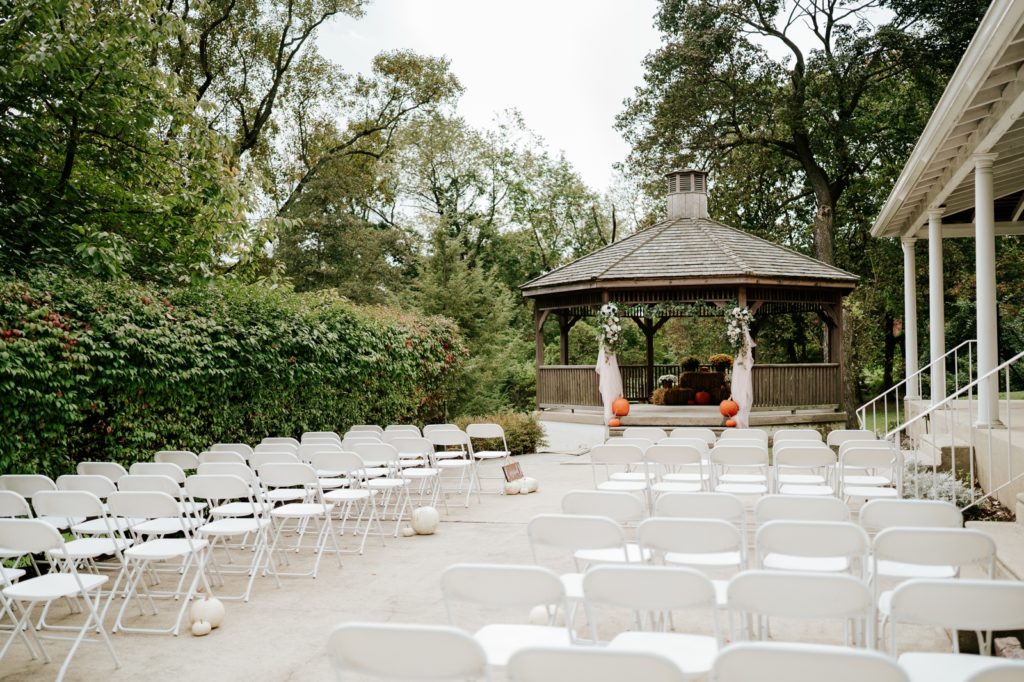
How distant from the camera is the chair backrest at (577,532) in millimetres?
3891

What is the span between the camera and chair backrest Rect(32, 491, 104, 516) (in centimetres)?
480

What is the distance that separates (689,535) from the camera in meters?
3.82

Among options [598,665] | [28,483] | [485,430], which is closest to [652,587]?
[598,665]

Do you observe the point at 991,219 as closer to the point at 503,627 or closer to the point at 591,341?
the point at 503,627

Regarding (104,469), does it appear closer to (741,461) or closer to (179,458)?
(179,458)

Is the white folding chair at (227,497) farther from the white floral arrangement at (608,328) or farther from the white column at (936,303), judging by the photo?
the white floral arrangement at (608,328)

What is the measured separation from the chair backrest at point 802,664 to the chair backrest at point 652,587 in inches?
28.0

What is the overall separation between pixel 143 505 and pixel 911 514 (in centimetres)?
462

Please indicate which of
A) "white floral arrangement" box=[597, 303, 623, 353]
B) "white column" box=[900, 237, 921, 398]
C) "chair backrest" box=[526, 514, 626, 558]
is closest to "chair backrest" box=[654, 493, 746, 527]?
"chair backrest" box=[526, 514, 626, 558]

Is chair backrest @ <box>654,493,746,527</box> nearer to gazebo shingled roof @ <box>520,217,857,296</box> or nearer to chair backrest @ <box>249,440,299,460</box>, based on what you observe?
chair backrest @ <box>249,440,299,460</box>

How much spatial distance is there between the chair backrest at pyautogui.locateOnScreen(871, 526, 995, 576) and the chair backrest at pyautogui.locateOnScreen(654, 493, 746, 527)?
1.02 metres

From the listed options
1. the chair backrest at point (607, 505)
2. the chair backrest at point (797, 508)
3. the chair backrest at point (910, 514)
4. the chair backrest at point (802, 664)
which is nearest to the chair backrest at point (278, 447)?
the chair backrest at point (607, 505)

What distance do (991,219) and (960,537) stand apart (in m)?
6.02

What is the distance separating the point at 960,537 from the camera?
3.50 m
